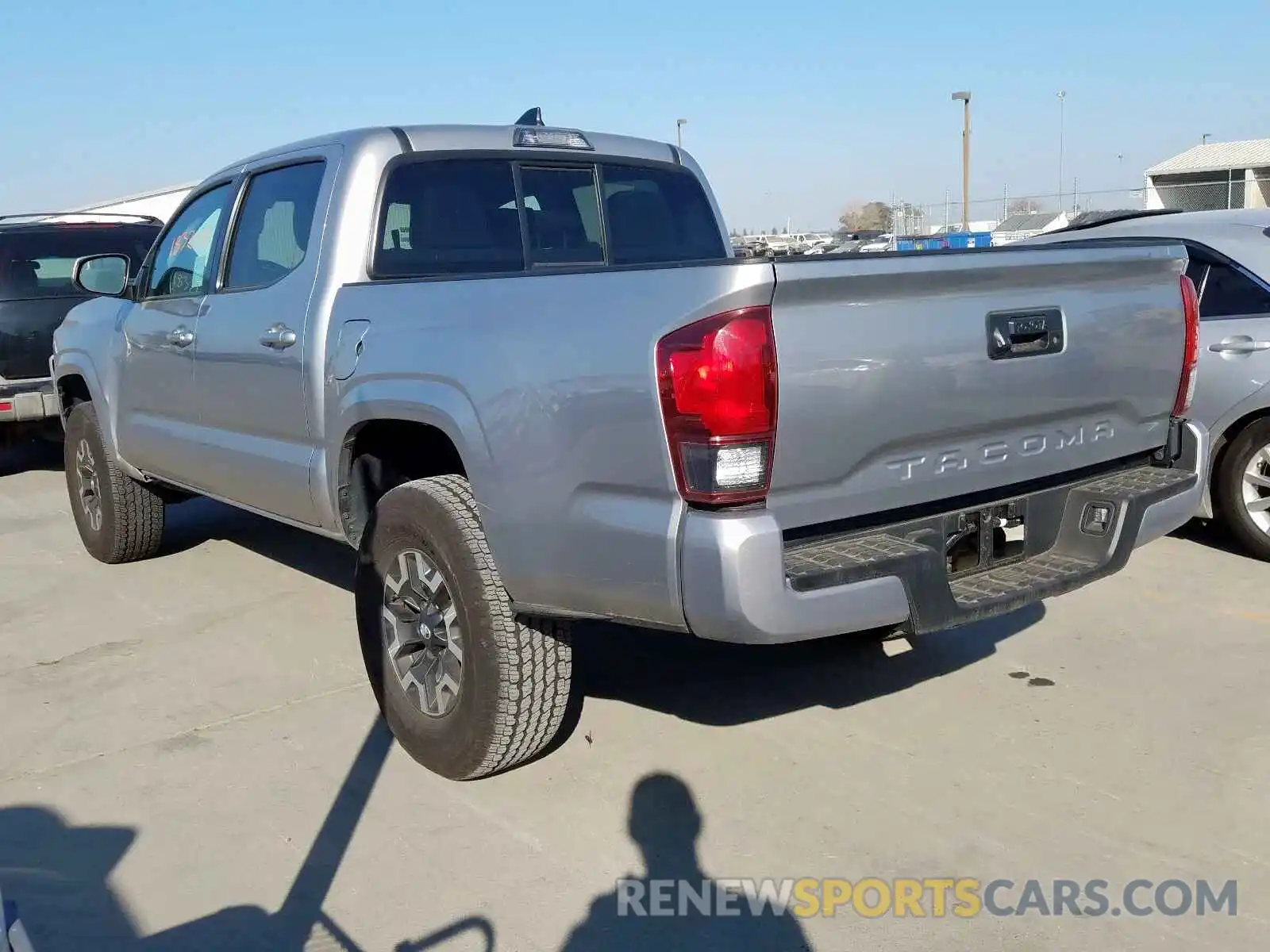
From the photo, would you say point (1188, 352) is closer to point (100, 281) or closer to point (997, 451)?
point (997, 451)

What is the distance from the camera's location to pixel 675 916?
118 inches

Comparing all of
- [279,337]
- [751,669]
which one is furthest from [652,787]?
[279,337]

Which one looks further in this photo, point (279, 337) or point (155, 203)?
point (155, 203)

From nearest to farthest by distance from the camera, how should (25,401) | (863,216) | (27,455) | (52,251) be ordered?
(25,401)
(52,251)
(27,455)
(863,216)

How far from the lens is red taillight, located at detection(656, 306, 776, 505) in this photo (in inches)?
108

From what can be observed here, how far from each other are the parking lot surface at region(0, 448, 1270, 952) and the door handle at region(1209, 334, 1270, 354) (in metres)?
1.16

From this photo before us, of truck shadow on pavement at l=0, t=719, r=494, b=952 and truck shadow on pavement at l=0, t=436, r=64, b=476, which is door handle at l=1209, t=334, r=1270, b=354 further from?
truck shadow on pavement at l=0, t=436, r=64, b=476

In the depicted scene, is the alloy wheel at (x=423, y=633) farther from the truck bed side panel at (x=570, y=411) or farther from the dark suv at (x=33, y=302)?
the dark suv at (x=33, y=302)

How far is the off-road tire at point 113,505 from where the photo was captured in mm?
6188

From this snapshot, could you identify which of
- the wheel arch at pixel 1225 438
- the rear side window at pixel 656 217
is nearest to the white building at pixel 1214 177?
the wheel arch at pixel 1225 438

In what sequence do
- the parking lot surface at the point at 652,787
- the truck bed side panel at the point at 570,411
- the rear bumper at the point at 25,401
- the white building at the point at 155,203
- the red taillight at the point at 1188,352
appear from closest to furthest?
the truck bed side panel at the point at 570,411, the parking lot surface at the point at 652,787, the red taillight at the point at 1188,352, the rear bumper at the point at 25,401, the white building at the point at 155,203

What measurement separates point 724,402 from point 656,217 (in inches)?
97.6

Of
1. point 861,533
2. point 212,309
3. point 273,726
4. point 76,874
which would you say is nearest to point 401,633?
point 273,726

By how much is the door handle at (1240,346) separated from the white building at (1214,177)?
57.3 ft
